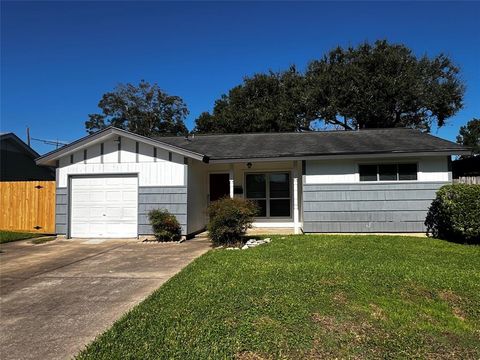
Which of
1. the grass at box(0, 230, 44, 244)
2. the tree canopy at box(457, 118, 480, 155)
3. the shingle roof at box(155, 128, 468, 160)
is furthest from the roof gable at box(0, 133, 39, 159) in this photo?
the tree canopy at box(457, 118, 480, 155)

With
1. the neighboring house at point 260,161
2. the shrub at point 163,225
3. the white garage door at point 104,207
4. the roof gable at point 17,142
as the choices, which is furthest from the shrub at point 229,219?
the roof gable at point 17,142

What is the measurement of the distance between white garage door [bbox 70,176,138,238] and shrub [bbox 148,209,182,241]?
119 cm

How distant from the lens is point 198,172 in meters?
13.7

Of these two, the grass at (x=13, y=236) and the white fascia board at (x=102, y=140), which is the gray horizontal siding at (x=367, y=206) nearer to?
the white fascia board at (x=102, y=140)

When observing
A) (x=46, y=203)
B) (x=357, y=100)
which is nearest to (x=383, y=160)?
(x=46, y=203)

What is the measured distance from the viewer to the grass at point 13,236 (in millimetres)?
12148

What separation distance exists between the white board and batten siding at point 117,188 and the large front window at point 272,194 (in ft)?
11.8

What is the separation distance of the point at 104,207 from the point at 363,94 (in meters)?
22.1

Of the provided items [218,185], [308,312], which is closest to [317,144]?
[218,185]

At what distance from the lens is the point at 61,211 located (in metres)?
12.8

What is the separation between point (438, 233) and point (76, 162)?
12208 mm

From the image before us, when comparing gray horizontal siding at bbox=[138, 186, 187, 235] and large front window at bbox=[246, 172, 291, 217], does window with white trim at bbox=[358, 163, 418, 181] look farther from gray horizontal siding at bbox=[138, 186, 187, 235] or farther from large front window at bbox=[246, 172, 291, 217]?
gray horizontal siding at bbox=[138, 186, 187, 235]

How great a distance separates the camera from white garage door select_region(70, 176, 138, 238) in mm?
12453

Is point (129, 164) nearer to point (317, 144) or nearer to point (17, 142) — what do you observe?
point (317, 144)
